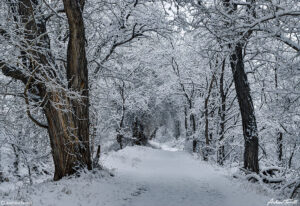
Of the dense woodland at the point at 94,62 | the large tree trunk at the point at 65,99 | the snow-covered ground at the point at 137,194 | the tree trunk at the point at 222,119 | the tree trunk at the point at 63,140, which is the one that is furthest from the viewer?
the tree trunk at the point at 222,119

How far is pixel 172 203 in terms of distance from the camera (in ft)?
19.5

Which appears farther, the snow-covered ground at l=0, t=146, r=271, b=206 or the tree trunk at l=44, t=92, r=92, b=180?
the tree trunk at l=44, t=92, r=92, b=180

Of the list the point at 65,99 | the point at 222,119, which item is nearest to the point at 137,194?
the point at 65,99

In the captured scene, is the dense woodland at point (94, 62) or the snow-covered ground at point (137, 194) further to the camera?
the dense woodland at point (94, 62)

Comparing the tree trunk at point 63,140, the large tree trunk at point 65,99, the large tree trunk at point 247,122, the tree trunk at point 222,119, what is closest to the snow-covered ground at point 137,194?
the tree trunk at point 63,140

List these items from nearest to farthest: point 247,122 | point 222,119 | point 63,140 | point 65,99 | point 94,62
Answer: point 65,99 < point 63,140 < point 247,122 < point 94,62 < point 222,119

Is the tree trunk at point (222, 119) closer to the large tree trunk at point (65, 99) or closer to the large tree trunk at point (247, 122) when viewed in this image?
the large tree trunk at point (247, 122)

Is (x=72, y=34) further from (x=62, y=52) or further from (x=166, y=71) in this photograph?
(x=166, y=71)

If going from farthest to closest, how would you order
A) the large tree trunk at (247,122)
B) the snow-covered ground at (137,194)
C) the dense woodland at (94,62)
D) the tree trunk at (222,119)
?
1. the tree trunk at (222,119)
2. the large tree trunk at (247,122)
3. the dense woodland at (94,62)
4. the snow-covered ground at (137,194)

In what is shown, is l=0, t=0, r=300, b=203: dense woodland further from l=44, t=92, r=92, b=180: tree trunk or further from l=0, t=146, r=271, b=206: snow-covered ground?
l=0, t=146, r=271, b=206: snow-covered ground

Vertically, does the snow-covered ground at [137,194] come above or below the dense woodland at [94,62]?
below

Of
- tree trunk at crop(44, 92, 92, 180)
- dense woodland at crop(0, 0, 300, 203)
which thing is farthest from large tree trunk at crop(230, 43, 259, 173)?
tree trunk at crop(44, 92, 92, 180)

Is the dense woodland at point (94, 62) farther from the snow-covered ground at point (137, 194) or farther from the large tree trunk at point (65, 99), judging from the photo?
the snow-covered ground at point (137, 194)

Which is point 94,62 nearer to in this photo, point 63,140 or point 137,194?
point 63,140
